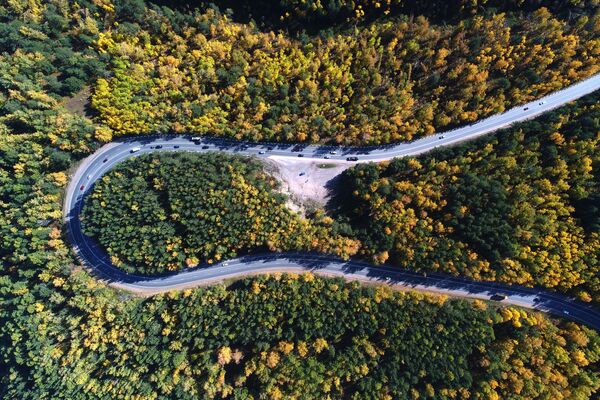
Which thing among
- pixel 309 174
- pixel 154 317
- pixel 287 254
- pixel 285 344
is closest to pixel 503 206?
pixel 309 174

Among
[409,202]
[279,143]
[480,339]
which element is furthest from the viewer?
[279,143]

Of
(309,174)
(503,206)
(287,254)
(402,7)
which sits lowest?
(287,254)

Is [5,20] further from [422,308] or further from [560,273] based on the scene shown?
[560,273]

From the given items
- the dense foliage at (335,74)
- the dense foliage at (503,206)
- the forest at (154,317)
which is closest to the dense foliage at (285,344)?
the forest at (154,317)

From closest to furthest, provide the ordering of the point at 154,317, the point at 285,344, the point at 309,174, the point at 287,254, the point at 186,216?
the point at 285,344
the point at 186,216
the point at 154,317
the point at 287,254
the point at 309,174

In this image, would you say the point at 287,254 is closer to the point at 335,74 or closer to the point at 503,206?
the point at 335,74

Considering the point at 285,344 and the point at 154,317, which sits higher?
the point at 285,344

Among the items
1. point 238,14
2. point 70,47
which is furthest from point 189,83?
point 70,47

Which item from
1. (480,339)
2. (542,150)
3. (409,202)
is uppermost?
(542,150)
